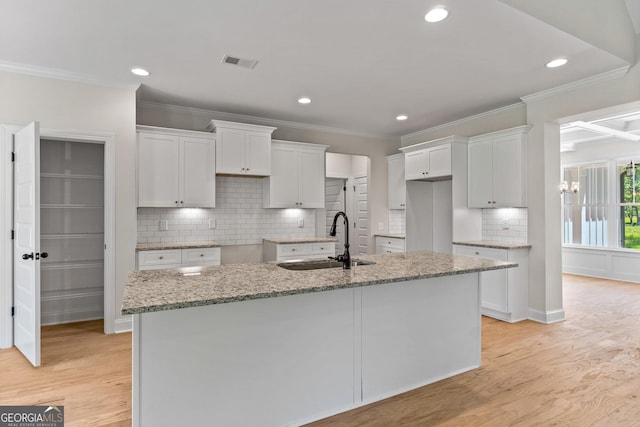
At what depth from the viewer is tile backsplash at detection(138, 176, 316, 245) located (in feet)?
15.2

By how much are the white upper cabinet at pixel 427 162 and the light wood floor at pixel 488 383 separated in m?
2.25

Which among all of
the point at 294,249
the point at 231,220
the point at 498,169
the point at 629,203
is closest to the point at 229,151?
→ the point at 231,220

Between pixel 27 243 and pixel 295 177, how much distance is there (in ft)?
10.4

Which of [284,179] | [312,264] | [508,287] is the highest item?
[284,179]

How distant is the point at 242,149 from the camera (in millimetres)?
4773

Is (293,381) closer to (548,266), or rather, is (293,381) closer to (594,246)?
(548,266)

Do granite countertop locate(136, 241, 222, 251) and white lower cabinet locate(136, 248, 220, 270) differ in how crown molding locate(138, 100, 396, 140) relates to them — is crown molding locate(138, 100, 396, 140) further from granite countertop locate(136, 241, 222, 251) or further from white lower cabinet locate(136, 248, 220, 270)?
white lower cabinet locate(136, 248, 220, 270)

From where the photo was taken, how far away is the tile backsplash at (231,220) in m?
4.62

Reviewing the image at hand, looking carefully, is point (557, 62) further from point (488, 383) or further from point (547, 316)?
point (488, 383)

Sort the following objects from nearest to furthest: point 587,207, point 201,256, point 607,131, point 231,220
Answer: point 201,256 → point 231,220 → point 607,131 → point 587,207

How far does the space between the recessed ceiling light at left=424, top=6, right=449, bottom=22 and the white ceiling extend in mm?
47

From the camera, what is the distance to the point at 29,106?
140 inches

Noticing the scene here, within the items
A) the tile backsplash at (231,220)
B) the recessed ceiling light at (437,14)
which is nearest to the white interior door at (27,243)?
the tile backsplash at (231,220)

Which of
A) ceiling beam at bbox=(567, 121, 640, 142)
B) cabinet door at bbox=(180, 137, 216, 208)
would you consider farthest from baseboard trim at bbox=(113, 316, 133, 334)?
ceiling beam at bbox=(567, 121, 640, 142)
